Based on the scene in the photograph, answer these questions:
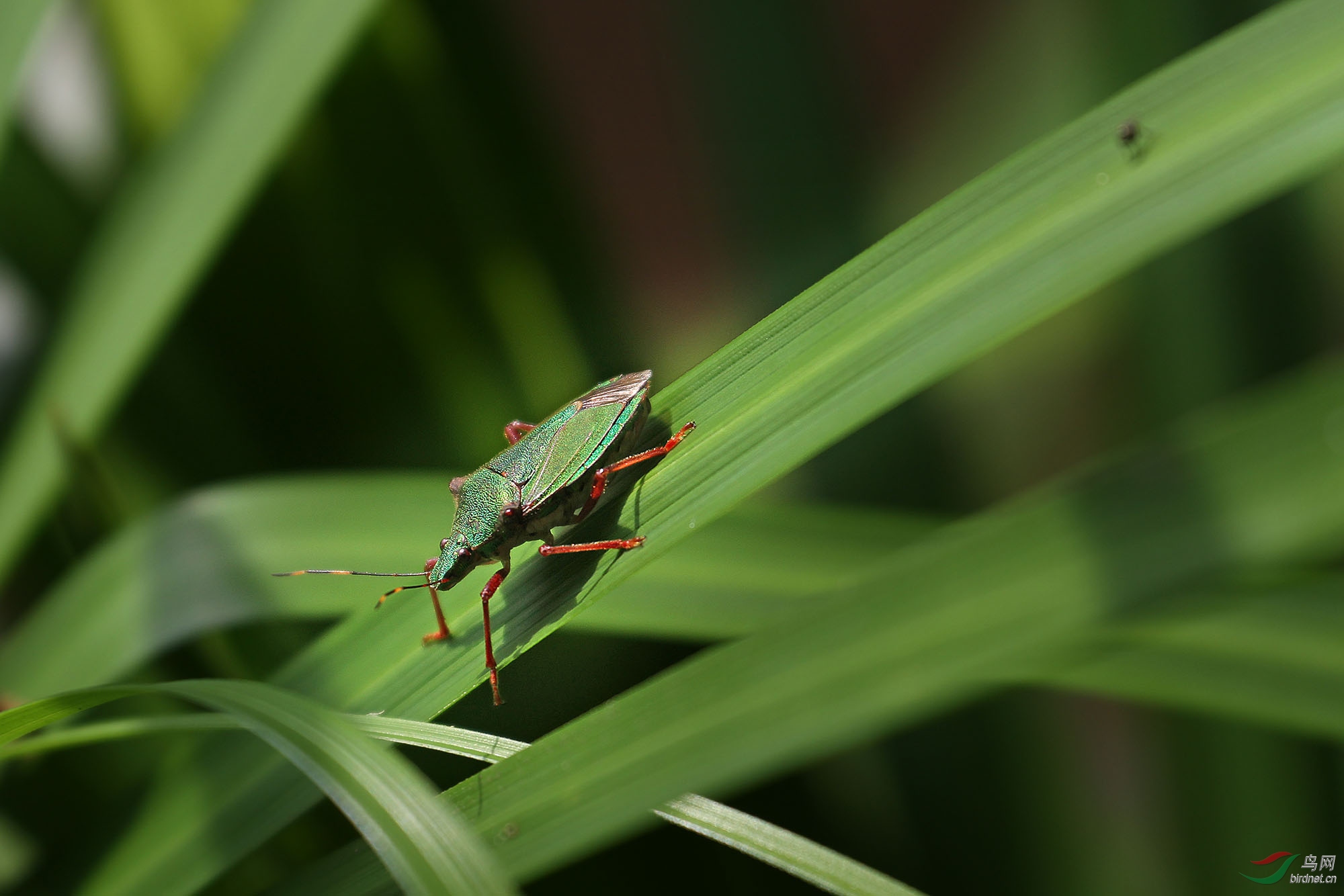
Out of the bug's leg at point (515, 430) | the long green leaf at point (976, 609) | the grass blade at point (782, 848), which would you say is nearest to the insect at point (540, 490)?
the bug's leg at point (515, 430)

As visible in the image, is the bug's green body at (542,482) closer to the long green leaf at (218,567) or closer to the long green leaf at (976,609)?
the long green leaf at (218,567)

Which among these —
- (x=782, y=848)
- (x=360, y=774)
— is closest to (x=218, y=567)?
(x=360, y=774)

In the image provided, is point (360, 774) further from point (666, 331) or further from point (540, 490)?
point (666, 331)

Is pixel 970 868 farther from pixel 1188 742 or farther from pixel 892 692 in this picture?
pixel 892 692

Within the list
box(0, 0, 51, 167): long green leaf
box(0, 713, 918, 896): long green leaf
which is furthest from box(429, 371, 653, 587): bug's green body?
box(0, 0, 51, 167): long green leaf

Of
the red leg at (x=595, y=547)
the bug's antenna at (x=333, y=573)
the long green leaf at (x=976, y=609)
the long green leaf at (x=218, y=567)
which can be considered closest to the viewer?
the long green leaf at (x=976, y=609)

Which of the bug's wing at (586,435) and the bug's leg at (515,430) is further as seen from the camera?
the bug's leg at (515,430)
